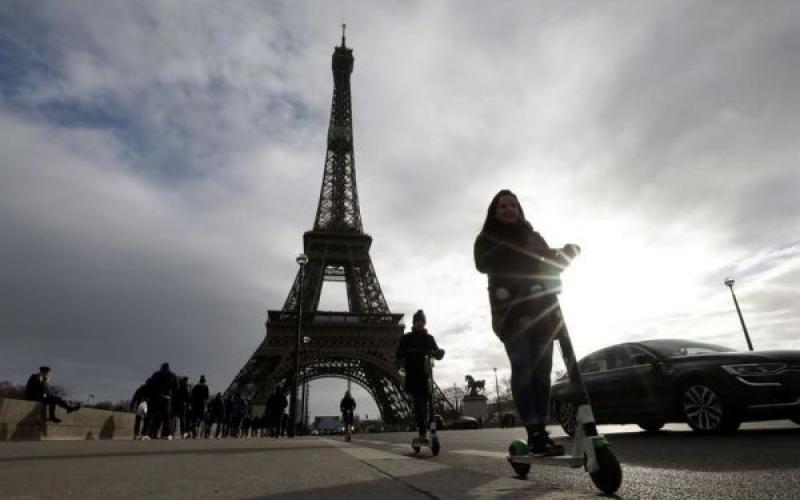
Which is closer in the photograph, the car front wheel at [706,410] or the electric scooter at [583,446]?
the electric scooter at [583,446]

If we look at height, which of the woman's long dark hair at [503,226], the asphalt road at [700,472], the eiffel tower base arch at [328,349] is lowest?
the asphalt road at [700,472]

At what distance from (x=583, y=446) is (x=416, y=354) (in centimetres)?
410

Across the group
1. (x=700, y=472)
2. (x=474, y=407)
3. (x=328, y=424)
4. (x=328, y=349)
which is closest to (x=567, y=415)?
(x=700, y=472)

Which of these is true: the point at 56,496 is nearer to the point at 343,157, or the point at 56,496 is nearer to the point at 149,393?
the point at 149,393

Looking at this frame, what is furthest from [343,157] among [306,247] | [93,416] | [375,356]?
[93,416]

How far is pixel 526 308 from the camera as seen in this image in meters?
3.69

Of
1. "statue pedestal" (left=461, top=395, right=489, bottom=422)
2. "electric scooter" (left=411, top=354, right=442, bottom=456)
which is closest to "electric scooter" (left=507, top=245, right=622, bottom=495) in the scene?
"electric scooter" (left=411, top=354, right=442, bottom=456)

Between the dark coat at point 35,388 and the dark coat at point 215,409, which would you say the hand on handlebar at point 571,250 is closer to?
the dark coat at point 35,388

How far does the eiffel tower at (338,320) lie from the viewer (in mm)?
43469

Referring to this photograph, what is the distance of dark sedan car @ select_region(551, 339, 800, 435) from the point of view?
21.0 feet

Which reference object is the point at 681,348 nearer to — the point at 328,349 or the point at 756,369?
the point at 756,369

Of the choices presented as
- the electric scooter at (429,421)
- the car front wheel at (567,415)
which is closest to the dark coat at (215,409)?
the car front wheel at (567,415)

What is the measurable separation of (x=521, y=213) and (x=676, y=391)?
16.1ft

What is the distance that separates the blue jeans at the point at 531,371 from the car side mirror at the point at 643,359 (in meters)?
4.56
